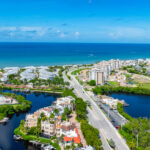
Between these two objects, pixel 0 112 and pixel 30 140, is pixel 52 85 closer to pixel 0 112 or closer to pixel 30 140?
pixel 0 112

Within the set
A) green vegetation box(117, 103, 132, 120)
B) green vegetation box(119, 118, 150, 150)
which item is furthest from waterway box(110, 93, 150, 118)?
green vegetation box(119, 118, 150, 150)

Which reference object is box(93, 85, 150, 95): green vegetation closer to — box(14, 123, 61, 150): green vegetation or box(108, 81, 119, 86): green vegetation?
box(108, 81, 119, 86): green vegetation

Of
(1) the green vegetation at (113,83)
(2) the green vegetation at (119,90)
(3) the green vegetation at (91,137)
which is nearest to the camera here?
(3) the green vegetation at (91,137)

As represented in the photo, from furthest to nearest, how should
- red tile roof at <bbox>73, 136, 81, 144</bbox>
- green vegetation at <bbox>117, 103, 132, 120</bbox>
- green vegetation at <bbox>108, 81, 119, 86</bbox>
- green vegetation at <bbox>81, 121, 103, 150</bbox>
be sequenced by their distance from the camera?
1. green vegetation at <bbox>108, 81, 119, 86</bbox>
2. green vegetation at <bbox>117, 103, 132, 120</bbox>
3. red tile roof at <bbox>73, 136, 81, 144</bbox>
4. green vegetation at <bbox>81, 121, 103, 150</bbox>

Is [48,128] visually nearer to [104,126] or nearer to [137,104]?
[104,126]

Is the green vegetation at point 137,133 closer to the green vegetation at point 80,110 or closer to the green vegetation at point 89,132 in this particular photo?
the green vegetation at point 89,132

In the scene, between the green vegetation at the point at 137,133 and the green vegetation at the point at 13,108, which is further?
the green vegetation at the point at 13,108

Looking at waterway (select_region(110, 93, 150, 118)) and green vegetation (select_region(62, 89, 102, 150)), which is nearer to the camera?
green vegetation (select_region(62, 89, 102, 150))

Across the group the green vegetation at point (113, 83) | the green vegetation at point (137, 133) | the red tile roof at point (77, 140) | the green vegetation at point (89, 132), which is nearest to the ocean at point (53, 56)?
the green vegetation at point (113, 83)

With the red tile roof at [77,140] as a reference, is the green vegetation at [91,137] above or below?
above

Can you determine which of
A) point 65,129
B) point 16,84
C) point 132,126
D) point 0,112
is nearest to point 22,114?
point 0,112
